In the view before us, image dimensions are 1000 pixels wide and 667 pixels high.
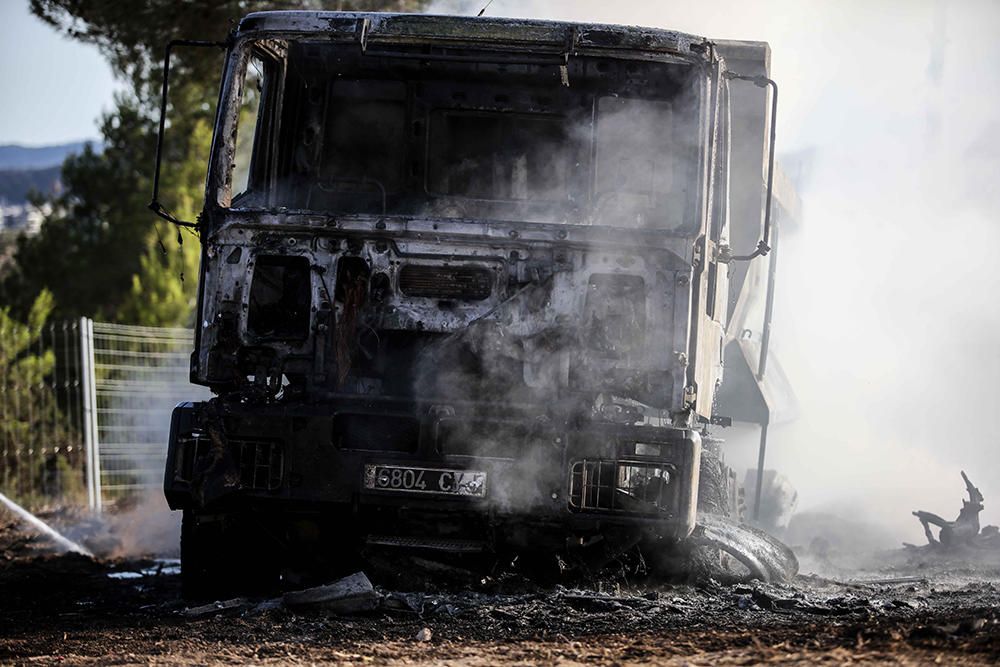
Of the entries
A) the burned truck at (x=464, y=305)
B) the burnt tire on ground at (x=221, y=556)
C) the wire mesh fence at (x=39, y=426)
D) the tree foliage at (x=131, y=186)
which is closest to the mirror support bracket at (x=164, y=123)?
the burned truck at (x=464, y=305)

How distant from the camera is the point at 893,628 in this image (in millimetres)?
5074

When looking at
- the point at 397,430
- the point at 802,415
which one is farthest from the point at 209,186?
the point at 802,415

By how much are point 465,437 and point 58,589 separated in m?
3.02

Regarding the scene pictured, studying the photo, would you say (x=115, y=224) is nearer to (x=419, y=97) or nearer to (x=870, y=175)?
(x=870, y=175)

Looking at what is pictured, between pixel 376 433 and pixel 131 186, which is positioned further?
pixel 131 186

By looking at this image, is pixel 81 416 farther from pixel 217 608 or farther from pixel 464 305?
pixel 464 305

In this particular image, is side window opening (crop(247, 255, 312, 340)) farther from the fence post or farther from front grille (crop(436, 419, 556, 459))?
the fence post

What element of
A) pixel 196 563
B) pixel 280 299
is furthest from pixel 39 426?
pixel 280 299

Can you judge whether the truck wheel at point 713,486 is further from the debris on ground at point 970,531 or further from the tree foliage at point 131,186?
the tree foliage at point 131,186

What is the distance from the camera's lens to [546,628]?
5.46m

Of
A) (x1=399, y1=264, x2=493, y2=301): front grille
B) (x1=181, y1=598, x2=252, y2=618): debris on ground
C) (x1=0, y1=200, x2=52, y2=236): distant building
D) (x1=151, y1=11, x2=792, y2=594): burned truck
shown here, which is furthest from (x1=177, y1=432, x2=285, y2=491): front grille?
(x1=0, y1=200, x2=52, y2=236): distant building

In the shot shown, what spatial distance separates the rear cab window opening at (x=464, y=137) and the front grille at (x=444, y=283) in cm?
62

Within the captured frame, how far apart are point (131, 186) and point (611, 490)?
76.1 feet

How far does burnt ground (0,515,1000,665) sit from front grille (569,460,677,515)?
417 millimetres
